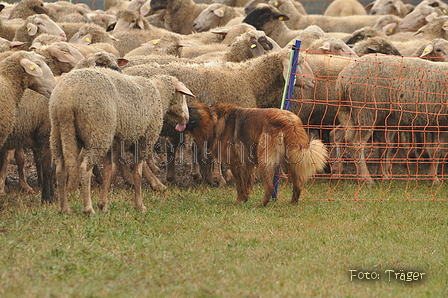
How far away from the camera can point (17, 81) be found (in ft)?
23.5

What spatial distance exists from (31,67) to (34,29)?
4.48 m

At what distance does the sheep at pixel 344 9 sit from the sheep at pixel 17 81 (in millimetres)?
16431

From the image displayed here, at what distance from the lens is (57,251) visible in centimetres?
527

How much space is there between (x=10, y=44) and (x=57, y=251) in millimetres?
5218

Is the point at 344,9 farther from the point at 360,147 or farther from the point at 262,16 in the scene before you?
the point at 360,147

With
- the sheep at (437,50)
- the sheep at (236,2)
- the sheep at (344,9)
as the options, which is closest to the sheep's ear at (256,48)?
the sheep at (437,50)

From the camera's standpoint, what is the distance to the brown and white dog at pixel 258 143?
7191 millimetres

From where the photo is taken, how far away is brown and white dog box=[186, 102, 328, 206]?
7191 millimetres

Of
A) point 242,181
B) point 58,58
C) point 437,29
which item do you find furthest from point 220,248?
point 437,29

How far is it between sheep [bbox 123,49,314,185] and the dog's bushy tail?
1.92 metres

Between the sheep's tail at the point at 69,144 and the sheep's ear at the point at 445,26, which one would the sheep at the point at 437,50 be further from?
the sheep's tail at the point at 69,144

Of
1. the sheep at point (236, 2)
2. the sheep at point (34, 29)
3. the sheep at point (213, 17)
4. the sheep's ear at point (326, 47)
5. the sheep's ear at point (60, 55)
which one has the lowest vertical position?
the sheep at point (236, 2)

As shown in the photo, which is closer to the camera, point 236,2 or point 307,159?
point 307,159

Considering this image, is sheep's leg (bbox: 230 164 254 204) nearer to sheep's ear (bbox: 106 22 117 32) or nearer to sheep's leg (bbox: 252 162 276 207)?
sheep's leg (bbox: 252 162 276 207)
